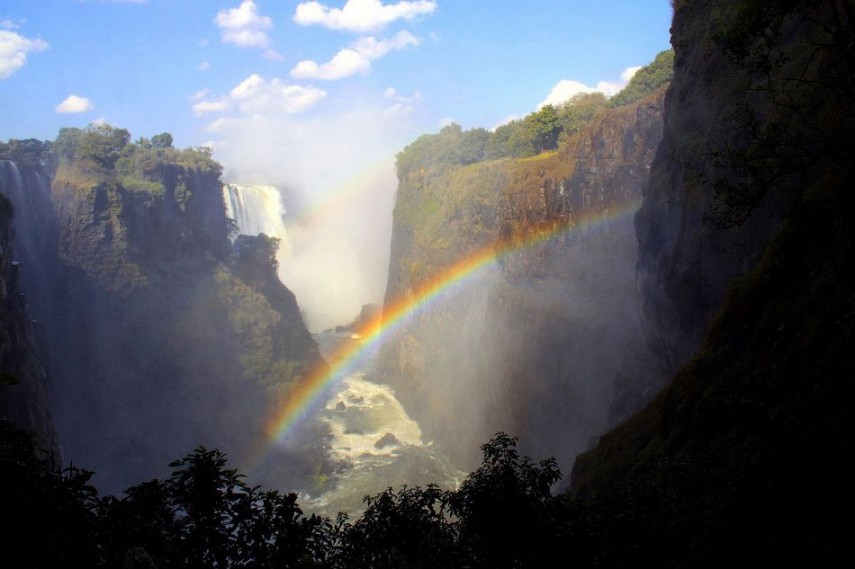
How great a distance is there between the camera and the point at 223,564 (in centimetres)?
737

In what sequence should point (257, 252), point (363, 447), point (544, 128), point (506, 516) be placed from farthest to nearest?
1. point (257, 252)
2. point (544, 128)
3. point (363, 447)
4. point (506, 516)

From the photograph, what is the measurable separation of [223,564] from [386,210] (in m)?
126

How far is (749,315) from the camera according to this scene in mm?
14266

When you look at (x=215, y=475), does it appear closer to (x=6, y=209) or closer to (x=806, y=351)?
(x=806, y=351)

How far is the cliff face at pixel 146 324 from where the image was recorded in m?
49.5

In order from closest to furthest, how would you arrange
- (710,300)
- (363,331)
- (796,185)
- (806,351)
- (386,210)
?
(806,351)
(796,185)
(710,300)
(363,331)
(386,210)

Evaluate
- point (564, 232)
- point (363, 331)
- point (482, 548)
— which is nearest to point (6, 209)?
point (482, 548)

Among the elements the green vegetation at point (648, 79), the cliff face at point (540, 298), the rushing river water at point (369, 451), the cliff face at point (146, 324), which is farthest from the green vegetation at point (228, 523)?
the green vegetation at point (648, 79)

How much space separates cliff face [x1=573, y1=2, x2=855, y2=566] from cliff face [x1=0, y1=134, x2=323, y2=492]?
146ft

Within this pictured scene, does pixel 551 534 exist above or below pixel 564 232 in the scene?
below

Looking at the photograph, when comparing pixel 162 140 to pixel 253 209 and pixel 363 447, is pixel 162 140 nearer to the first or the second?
pixel 253 209

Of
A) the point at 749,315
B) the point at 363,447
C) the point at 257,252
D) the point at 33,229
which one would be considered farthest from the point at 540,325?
the point at 33,229

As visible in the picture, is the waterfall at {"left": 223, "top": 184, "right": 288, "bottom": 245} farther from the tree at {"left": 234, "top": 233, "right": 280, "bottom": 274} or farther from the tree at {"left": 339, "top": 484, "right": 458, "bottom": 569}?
the tree at {"left": 339, "top": 484, "right": 458, "bottom": 569}

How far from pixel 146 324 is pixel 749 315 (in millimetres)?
57373
